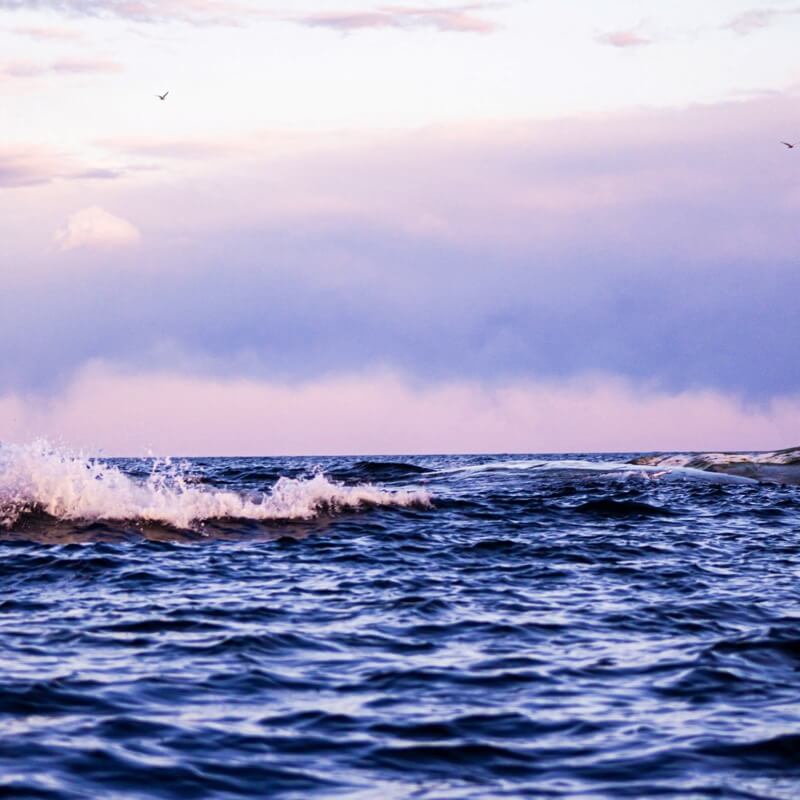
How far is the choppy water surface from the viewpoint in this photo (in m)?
8.27

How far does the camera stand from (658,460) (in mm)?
47344

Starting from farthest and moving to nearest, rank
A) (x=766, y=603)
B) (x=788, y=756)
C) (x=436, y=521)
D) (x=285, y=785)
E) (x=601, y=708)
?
(x=436, y=521) → (x=766, y=603) → (x=601, y=708) → (x=788, y=756) → (x=285, y=785)

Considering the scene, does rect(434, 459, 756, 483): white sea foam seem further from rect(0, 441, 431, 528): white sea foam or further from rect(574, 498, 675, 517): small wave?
rect(0, 441, 431, 528): white sea foam

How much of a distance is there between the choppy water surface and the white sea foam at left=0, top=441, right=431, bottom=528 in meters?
0.07

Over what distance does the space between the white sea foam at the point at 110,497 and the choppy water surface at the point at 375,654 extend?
7 cm

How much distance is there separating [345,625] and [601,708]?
162 inches

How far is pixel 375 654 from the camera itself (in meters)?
11.9

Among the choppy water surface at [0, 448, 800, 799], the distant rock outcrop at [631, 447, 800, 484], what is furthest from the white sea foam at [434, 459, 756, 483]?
the choppy water surface at [0, 448, 800, 799]

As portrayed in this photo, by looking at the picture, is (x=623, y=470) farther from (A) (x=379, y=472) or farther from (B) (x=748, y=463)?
(A) (x=379, y=472)

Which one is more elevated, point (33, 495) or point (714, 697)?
point (33, 495)

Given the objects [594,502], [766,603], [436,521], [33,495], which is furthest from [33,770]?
[594,502]

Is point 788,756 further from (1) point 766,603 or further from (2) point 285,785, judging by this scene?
(1) point 766,603

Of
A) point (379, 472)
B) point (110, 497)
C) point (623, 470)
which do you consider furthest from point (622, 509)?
point (379, 472)

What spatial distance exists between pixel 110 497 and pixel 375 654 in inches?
515
